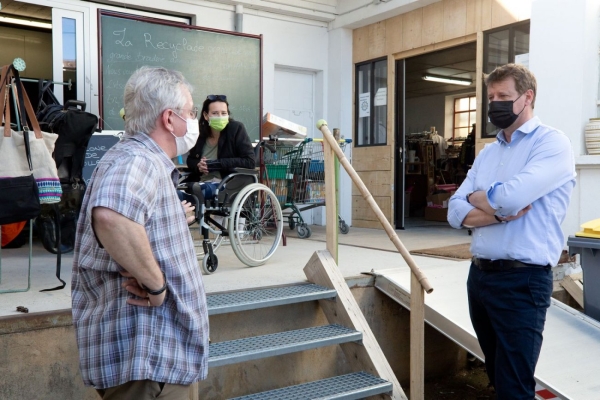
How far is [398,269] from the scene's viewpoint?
3.59 metres

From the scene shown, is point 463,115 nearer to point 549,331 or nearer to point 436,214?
point 436,214

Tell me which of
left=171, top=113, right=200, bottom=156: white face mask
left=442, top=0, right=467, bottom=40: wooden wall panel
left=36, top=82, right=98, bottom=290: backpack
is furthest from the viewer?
left=442, top=0, right=467, bottom=40: wooden wall panel

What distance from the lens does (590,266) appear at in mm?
3250

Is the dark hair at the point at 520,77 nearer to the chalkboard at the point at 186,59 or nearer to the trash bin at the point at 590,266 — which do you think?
the trash bin at the point at 590,266

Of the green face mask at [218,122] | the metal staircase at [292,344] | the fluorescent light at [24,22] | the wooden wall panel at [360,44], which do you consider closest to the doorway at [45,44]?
the fluorescent light at [24,22]

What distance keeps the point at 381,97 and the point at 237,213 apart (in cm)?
376

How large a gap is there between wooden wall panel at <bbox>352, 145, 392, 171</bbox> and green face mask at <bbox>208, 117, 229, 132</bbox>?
3.30 metres

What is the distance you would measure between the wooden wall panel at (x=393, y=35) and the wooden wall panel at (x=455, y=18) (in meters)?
0.67

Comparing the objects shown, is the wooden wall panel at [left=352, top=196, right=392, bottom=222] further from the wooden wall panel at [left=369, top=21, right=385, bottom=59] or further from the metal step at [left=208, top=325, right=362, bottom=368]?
the metal step at [left=208, top=325, right=362, bottom=368]

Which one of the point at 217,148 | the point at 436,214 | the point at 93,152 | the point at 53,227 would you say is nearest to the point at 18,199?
the point at 217,148

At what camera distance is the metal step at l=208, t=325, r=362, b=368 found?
259 centimetres

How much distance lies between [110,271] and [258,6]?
5.61m

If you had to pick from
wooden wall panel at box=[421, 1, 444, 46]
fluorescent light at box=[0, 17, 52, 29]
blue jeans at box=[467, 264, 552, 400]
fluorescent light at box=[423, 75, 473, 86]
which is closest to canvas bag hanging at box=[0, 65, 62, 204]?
blue jeans at box=[467, 264, 552, 400]

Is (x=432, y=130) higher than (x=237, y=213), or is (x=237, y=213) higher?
(x=432, y=130)
